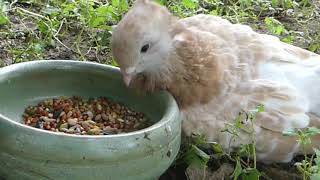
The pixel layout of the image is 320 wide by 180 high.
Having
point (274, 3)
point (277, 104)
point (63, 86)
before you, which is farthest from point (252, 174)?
point (274, 3)

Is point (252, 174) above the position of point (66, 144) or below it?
below

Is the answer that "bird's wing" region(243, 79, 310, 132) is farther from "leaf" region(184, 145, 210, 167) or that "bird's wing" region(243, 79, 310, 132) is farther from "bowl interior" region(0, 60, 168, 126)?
"bowl interior" region(0, 60, 168, 126)

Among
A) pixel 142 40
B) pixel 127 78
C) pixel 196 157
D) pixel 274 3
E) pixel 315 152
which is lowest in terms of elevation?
pixel 274 3

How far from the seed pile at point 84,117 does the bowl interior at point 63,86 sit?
2 centimetres

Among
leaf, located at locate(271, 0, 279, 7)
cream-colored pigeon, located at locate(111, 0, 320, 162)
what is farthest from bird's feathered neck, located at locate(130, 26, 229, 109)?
leaf, located at locate(271, 0, 279, 7)

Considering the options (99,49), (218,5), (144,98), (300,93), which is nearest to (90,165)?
(144,98)

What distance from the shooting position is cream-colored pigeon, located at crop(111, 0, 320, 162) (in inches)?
86.9

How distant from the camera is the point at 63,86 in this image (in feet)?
7.49

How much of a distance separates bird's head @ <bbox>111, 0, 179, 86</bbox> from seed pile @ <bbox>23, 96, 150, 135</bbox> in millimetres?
136

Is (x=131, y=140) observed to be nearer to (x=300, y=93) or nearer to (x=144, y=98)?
(x=144, y=98)

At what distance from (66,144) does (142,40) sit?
1.53 feet

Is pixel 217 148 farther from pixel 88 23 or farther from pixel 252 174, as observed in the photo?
pixel 88 23

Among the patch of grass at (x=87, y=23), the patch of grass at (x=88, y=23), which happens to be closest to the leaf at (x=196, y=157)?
the patch of grass at (x=88, y=23)

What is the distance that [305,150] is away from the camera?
7.80 ft
